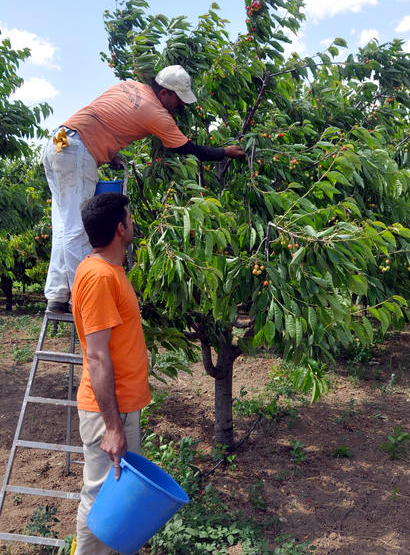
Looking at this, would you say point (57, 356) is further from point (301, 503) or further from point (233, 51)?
point (233, 51)

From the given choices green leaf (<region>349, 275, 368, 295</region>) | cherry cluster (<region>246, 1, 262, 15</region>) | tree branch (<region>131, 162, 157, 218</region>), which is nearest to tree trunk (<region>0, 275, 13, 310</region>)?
tree branch (<region>131, 162, 157, 218</region>)

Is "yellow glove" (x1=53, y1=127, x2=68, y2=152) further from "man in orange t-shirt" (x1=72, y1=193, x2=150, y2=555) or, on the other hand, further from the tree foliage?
the tree foliage

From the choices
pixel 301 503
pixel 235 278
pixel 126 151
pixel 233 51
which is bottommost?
pixel 301 503

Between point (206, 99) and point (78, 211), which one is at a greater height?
point (206, 99)

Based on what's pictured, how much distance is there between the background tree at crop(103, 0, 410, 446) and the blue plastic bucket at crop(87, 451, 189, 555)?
0.87 meters

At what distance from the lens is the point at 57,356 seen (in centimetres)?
321

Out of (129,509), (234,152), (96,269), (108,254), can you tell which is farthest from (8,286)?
(129,509)

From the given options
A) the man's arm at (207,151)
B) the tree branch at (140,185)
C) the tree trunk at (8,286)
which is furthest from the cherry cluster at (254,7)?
the tree trunk at (8,286)

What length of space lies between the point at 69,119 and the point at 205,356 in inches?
85.1

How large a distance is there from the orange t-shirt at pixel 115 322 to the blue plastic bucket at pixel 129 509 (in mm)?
323

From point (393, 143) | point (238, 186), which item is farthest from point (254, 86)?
point (393, 143)

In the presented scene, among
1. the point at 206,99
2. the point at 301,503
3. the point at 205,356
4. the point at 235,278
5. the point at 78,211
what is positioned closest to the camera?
the point at 235,278

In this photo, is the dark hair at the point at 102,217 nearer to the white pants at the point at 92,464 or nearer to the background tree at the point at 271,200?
the background tree at the point at 271,200

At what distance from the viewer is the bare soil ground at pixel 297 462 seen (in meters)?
3.46
